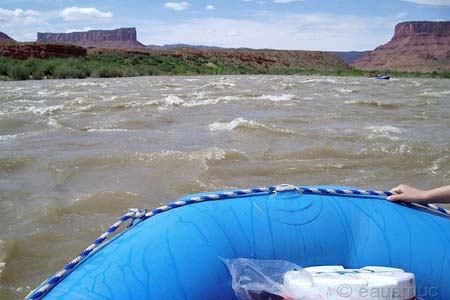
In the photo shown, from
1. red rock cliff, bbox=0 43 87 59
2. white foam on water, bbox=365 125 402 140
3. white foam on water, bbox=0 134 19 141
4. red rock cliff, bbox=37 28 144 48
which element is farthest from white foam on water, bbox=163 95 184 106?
red rock cliff, bbox=37 28 144 48

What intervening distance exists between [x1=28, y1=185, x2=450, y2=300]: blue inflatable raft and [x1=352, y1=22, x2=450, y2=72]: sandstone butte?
107183mm

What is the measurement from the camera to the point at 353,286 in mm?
1458

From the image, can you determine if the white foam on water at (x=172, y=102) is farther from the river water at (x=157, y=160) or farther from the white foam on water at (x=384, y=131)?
the white foam on water at (x=384, y=131)

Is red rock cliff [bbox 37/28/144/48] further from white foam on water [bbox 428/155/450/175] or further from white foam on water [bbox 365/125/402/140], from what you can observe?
white foam on water [bbox 428/155/450/175]

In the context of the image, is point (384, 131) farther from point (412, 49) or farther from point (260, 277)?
point (412, 49)

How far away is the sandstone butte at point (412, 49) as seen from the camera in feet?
347

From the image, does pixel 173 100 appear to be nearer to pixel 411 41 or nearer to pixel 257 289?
pixel 257 289

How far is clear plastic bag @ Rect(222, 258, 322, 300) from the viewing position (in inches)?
63.9

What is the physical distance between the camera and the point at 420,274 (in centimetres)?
179

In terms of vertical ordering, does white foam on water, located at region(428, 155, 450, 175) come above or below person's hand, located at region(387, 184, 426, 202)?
below

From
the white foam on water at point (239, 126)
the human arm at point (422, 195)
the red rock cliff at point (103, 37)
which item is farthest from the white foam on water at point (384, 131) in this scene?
the red rock cliff at point (103, 37)

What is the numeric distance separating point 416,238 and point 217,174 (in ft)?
9.76

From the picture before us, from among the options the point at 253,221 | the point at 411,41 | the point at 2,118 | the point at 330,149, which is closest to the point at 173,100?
the point at 2,118

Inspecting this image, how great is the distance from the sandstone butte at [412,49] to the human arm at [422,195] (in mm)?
106989
